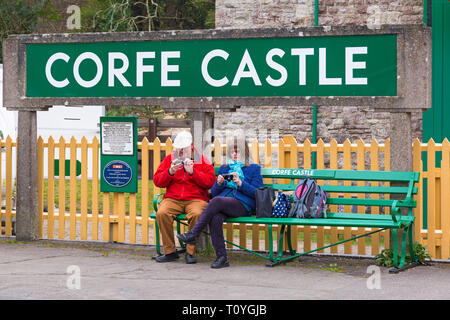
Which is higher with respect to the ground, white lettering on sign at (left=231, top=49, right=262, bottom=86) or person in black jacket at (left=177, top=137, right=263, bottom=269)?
white lettering on sign at (left=231, top=49, right=262, bottom=86)

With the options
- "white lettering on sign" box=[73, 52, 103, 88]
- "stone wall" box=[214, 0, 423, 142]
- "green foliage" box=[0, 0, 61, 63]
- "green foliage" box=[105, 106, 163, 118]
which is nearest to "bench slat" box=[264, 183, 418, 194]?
"white lettering on sign" box=[73, 52, 103, 88]

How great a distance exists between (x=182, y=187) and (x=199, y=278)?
137 cm

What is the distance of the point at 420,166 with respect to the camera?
30.6ft

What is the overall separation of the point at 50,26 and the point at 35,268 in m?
22.4

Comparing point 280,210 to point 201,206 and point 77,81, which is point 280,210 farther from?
point 77,81

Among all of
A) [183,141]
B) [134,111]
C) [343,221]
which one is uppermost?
[134,111]

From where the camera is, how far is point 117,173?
34.0 ft

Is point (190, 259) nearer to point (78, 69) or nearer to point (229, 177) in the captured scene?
point (229, 177)

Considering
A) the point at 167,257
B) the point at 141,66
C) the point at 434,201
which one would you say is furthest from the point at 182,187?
the point at 434,201

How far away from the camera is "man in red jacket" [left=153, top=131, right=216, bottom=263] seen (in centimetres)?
896

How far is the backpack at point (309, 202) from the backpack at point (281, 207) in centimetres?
7

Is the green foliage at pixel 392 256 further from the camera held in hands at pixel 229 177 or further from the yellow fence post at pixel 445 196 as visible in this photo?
the camera held in hands at pixel 229 177

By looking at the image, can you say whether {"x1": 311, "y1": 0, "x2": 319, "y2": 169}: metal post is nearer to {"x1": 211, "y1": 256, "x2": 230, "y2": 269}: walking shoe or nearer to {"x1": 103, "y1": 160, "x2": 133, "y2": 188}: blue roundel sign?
{"x1": 103, "y1": 160, "x2": 133, "y2": 188}: blue roundel sign

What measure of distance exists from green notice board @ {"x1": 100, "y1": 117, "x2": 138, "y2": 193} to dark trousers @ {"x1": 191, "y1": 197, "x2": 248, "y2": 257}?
1783 millimetres
